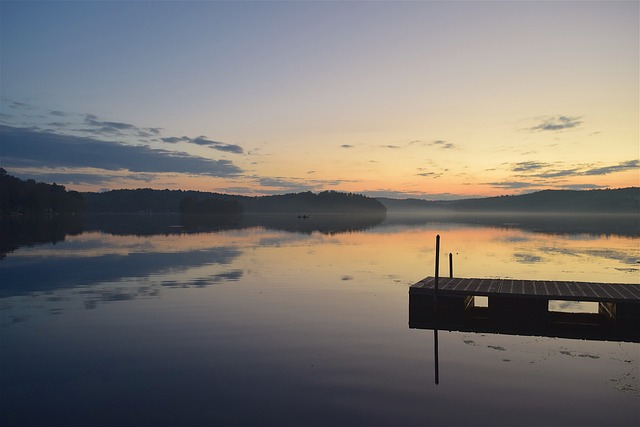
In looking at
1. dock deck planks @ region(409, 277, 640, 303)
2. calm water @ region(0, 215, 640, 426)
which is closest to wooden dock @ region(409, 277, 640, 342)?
dock deck planks @ region(409, 277, 640, 303)

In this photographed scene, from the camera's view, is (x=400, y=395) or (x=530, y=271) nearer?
(x=400, y=395)

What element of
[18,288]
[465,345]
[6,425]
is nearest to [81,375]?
[6,425]

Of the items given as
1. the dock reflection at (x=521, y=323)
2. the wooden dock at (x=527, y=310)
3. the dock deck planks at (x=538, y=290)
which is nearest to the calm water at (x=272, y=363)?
the dock reflection at (x=521, y=323)

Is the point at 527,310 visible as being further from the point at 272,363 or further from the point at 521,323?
the point at 272,363

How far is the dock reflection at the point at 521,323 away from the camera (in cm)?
1978

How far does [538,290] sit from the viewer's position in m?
22.3

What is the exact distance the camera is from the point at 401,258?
4719 cm

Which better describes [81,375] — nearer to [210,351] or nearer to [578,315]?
[210,351]

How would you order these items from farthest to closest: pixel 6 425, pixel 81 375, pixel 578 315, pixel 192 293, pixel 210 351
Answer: pixel 192 293 < pixel 578 315 < pixel 210 351 < pixel 81 375 < pixel 6 425

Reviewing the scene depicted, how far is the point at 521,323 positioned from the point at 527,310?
2.56 ft

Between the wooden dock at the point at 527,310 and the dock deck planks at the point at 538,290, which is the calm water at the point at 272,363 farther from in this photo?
the dock deck planks at the point at 538,290

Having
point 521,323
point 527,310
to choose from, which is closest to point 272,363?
point 521,323

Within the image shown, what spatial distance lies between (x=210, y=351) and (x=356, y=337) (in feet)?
18.3

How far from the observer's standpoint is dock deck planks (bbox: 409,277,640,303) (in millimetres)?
20766
